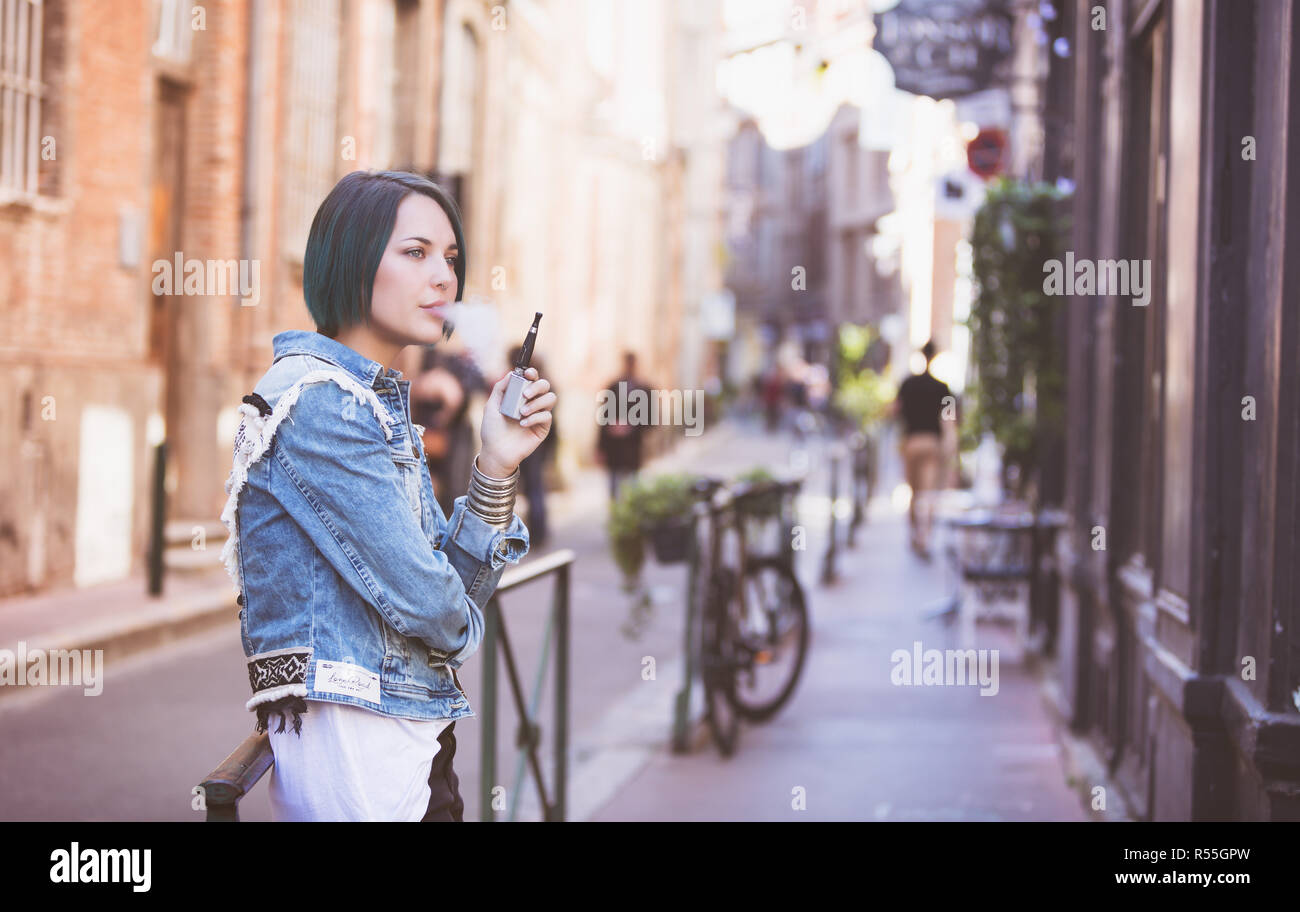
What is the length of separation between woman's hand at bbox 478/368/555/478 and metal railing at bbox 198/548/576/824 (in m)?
0.55

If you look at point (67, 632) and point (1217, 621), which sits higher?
point (1217, 621)

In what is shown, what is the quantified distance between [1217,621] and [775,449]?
106ft

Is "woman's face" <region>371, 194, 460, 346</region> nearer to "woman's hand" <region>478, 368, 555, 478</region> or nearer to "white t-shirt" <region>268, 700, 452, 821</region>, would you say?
"woman's hand" <region>478, 368, 555, 478</region>

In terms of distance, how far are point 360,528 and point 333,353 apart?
31cm

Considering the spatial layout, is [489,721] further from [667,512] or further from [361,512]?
[667,512]

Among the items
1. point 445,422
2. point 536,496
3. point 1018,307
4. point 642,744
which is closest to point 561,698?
point 642,744

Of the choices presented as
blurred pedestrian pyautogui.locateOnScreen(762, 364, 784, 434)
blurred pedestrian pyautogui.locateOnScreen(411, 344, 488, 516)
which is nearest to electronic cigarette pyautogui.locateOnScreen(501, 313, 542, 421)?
blurred pedestrian pyautogui.locateOnScreen(411, 344, 488, 516)

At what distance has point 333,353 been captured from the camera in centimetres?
231

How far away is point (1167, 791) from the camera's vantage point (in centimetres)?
461

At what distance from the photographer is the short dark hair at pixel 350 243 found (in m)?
2.30

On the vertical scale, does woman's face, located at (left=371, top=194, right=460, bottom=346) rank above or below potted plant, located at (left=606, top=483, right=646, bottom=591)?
above

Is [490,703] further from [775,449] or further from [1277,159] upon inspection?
[775,449]

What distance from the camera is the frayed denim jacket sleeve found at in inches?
84.9
